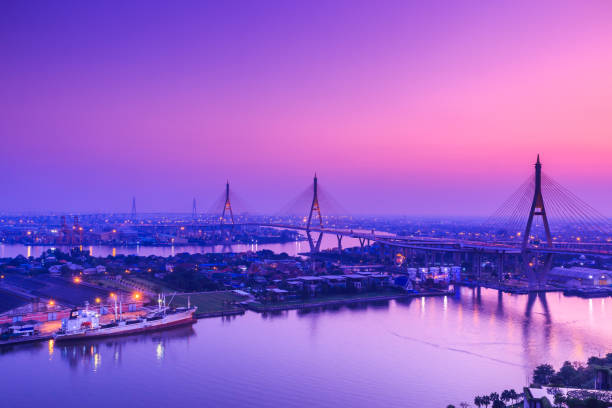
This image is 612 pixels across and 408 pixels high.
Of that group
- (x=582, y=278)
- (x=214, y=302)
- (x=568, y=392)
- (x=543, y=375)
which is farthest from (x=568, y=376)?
(x=582, y=278)

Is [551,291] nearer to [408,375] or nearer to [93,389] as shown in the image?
[408,375]

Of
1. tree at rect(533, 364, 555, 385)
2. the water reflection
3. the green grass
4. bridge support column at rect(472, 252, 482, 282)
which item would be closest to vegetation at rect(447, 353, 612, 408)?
tree at rect(533, 364, 555, 385)

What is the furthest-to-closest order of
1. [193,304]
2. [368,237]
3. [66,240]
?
[66,240] → [368,237] → [193,304]

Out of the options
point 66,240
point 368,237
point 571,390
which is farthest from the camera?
point 66,240

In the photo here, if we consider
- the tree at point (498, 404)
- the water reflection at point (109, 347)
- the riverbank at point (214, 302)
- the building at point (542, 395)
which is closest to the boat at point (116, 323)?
the water reflection at point (109, 347)

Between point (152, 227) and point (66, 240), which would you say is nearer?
point (66, 240)

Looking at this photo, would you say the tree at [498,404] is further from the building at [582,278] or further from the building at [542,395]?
the building at [582,278]

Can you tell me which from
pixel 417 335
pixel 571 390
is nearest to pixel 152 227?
pixel 417 335

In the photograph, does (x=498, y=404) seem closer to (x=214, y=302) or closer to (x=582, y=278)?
(x=214, y=302)
